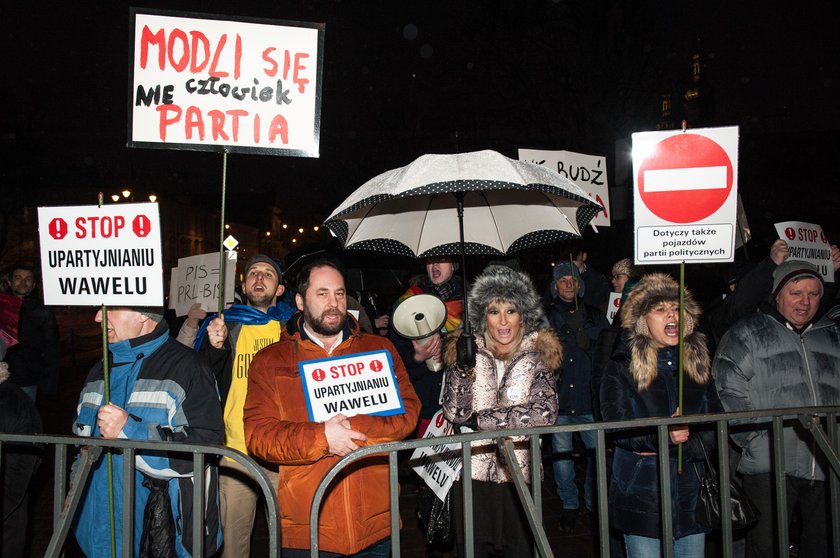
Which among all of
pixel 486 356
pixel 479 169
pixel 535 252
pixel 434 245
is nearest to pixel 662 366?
pixel 486 356

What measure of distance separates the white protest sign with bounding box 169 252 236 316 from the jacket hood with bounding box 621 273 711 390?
3939mm

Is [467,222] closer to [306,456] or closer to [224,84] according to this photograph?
[224,84]

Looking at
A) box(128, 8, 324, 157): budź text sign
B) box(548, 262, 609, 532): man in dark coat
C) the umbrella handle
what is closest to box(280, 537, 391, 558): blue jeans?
the umbrella handle

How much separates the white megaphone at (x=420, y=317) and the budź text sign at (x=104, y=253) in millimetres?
1653

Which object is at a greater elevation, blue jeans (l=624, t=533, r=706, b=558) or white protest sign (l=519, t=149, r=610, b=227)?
white protest sign (l=519, t=149, r=610, b=227)

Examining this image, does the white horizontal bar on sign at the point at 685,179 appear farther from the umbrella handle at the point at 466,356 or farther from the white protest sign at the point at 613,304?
the white protest sign at the point at 613,304

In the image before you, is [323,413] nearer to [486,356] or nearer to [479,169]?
[486,356]

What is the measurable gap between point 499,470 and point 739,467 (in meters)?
1.70

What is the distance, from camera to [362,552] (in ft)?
10.1

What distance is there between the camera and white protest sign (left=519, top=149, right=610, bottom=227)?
648cm

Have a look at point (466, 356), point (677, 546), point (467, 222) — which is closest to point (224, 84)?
point (466, 356)

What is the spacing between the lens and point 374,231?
15.2 ft

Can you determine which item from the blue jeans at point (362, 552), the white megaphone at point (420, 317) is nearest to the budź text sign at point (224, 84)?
the white megaphone at point (420, 317)

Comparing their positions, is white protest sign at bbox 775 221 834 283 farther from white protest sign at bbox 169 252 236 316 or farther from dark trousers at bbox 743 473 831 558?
white protest sign at bbox 169 252 236 316
